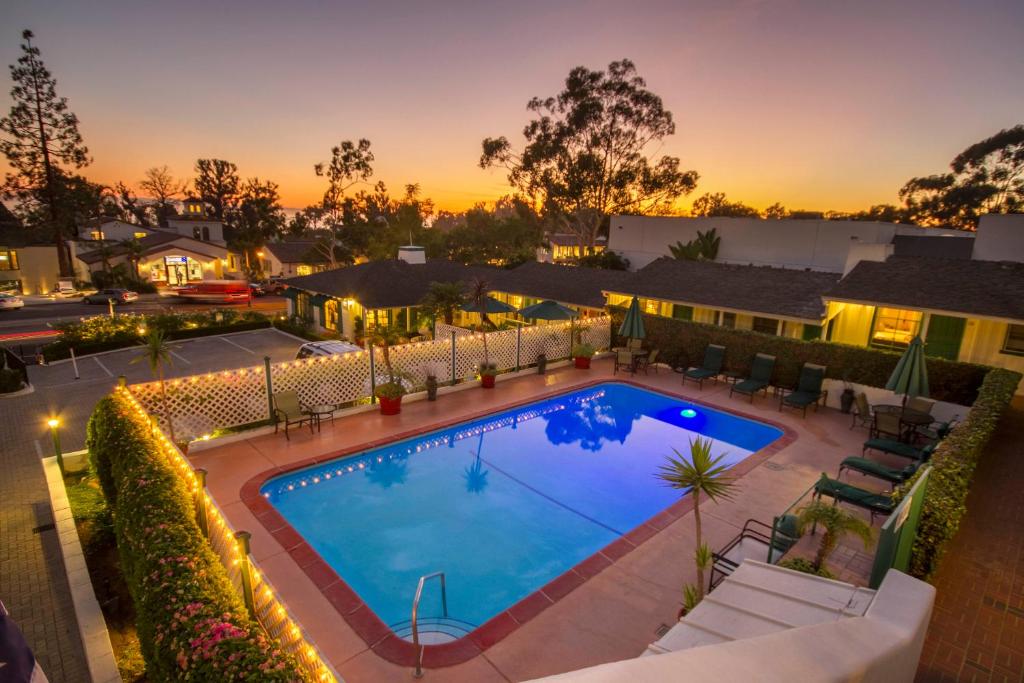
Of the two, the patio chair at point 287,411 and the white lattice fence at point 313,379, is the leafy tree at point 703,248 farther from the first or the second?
the patio chair at point 287,411

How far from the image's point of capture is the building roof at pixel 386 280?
2298 cm

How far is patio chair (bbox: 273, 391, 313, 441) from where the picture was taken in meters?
10.8

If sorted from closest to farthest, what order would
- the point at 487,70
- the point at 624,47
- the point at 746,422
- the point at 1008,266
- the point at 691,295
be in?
the point at 746,422 → the point at 1008,266 → the point at 691,295 → the point at 487,70 → the point at 624,47

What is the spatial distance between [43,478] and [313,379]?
535 cm

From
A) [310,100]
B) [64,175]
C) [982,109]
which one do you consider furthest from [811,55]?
[64,175]

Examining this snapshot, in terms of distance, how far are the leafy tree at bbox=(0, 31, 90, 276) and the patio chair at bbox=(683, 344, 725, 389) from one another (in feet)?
175

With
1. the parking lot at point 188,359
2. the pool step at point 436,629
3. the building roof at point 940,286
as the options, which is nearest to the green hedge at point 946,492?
the pool step at point 436,629

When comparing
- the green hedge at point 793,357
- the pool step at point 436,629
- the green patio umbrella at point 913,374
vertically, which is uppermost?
the green patio umbrella at point 913,374

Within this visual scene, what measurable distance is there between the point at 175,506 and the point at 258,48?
27.0 meters

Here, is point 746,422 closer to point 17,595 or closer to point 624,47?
point 17,595

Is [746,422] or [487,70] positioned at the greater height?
[487,70]

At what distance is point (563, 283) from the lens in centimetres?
2530

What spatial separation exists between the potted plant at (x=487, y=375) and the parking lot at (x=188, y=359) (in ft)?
35.1

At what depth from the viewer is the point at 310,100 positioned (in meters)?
32.1
